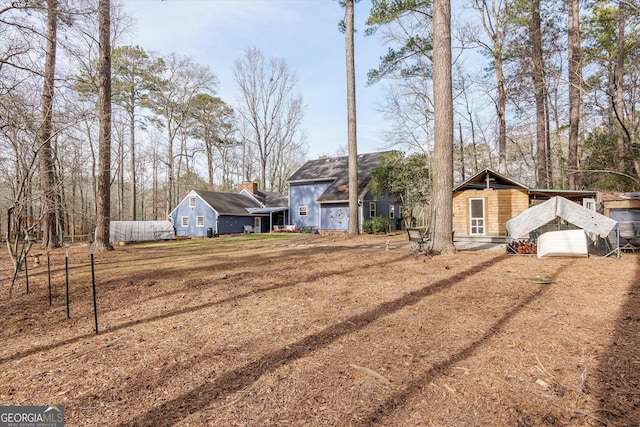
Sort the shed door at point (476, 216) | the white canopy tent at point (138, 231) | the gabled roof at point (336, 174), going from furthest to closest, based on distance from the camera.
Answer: the gabled roof at point (336, 174)
the white canopy tent at point (138, 231)
the shed door at point (476, 216)

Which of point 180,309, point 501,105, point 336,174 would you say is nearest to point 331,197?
point 336,174

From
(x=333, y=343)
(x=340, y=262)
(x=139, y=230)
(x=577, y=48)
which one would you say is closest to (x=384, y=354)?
(x=333, y=343)

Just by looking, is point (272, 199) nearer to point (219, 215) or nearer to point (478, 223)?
point (219, 215)

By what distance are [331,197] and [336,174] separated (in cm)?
333

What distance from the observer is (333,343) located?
3.64 metres

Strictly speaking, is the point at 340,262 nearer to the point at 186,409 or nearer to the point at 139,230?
the point at 186,409

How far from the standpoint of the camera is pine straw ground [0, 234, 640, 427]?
7.98 ft

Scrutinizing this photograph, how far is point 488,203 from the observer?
15828 millimetres

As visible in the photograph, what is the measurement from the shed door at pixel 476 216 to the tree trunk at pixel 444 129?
26.1 ft

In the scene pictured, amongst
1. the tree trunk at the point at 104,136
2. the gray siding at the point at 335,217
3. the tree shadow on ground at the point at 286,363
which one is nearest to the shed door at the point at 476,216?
the gray siding at the point at 335,217

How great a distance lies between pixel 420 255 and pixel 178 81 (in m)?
30.8

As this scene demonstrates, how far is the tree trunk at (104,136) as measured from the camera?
43.8 feet

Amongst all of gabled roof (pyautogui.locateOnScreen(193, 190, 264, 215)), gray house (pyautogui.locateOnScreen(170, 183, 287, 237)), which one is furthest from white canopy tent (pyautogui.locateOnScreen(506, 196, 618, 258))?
gabled roof (pyautogui.locateOnScreen(193, 190, 264, 215))

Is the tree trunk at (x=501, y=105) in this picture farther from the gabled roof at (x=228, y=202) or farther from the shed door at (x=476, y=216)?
the gabled roof at (x=228, y=202)
